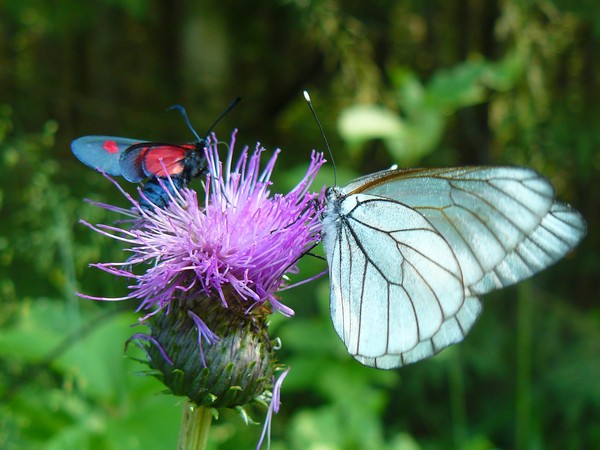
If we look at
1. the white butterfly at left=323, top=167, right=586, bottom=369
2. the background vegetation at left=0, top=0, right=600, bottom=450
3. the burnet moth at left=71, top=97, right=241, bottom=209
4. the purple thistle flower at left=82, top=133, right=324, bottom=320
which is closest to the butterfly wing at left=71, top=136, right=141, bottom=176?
the burnet moth at left=71, top=97, right=241, bottom=209

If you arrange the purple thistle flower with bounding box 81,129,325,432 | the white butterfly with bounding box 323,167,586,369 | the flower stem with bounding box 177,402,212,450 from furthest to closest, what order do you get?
the white butterfly with bounding box 323,167,586,369 < the purple thistle flower with bounding box 81,129,325,432 < the flower stem with bounding box 177,402,212,450

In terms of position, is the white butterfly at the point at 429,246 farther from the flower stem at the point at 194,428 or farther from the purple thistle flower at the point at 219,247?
the flower stem at the point at 194,428

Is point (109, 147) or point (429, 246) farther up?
point (109, 147)

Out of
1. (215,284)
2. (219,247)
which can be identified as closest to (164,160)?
(219,247)

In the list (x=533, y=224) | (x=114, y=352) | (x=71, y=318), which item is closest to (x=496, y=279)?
(x=533, y=224)

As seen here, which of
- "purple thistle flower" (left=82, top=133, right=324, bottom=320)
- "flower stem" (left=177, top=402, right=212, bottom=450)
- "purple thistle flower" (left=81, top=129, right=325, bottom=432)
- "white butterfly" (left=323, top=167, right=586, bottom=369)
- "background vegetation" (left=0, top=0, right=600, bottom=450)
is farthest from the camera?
"background vegetation" (left=0, top=0, right=600, bottom=450)

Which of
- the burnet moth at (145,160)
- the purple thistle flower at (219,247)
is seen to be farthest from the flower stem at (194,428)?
the burnet moth at (145,160)

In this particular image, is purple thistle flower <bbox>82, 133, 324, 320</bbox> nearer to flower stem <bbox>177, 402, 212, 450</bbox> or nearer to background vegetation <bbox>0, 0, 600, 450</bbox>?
flower stem <bbox>177, 402, 212, 450</bbox>

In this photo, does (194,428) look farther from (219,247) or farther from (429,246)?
(429,246)
